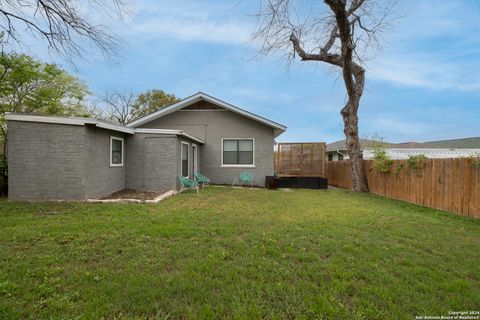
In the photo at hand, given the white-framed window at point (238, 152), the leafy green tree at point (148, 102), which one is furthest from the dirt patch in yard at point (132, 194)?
the leafy green tree at point (148, 102)

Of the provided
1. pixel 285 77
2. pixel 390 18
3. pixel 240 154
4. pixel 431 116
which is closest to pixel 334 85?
pixel 285 77

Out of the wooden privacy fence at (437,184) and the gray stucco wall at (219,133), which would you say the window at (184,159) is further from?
the wooden privacy fence at (437,184)

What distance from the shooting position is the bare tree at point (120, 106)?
29156 mm

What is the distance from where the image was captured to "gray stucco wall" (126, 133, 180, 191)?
9.77m

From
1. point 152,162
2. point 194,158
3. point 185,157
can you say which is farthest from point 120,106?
point 152,162

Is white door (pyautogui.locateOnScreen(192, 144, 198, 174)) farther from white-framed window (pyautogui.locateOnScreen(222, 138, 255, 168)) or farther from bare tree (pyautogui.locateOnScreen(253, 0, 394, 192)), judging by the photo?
bare tree (pyautogui.locateOnScreen(253, 0, 394, 192))

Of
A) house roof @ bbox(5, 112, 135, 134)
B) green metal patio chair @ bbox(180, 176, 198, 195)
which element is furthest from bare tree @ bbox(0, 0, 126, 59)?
green metal patio chair @ bbox(180, 176, 198, 195)

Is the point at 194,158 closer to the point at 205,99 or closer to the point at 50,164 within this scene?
the point at 205,99

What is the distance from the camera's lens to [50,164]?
7.61m

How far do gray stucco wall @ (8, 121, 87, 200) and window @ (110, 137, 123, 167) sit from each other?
1508mm

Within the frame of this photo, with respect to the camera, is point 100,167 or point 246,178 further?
point 246,178

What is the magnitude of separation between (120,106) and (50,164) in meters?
24.4

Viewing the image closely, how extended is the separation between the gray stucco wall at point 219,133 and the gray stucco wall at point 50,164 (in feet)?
20.4

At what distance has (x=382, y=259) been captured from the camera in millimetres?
3521
